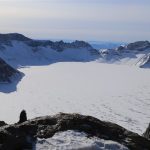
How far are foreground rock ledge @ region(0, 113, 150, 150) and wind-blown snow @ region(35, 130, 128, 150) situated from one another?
0.41 m

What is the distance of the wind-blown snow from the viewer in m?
16.5

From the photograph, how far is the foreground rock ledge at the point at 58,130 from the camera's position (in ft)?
55.3

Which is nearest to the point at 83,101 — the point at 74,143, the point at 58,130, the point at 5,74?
the point at 5,74

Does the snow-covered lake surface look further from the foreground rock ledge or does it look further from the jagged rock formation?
the foreground rock ledge

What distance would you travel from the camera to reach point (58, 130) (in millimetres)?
17859

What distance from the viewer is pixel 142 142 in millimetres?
18297

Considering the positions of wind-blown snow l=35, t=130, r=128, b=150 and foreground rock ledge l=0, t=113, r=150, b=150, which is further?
foreground rock ledge l=0, t=113, r=150, b=150

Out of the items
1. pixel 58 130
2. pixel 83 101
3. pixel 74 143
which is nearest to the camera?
pixel 74 143

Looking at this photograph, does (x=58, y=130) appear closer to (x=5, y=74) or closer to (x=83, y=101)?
(x=83, y=101)

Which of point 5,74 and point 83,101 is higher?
point 5,74

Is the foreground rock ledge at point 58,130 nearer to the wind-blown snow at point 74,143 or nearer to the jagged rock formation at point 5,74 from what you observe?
the wind-blown snow at point 74,143

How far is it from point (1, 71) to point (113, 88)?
155ft

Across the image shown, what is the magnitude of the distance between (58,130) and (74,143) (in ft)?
4.60

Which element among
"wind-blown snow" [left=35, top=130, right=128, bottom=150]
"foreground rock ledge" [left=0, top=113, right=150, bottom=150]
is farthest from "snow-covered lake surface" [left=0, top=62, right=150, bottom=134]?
"wind-blown snow" [left=35, top=130, right=128, bottom=150]
